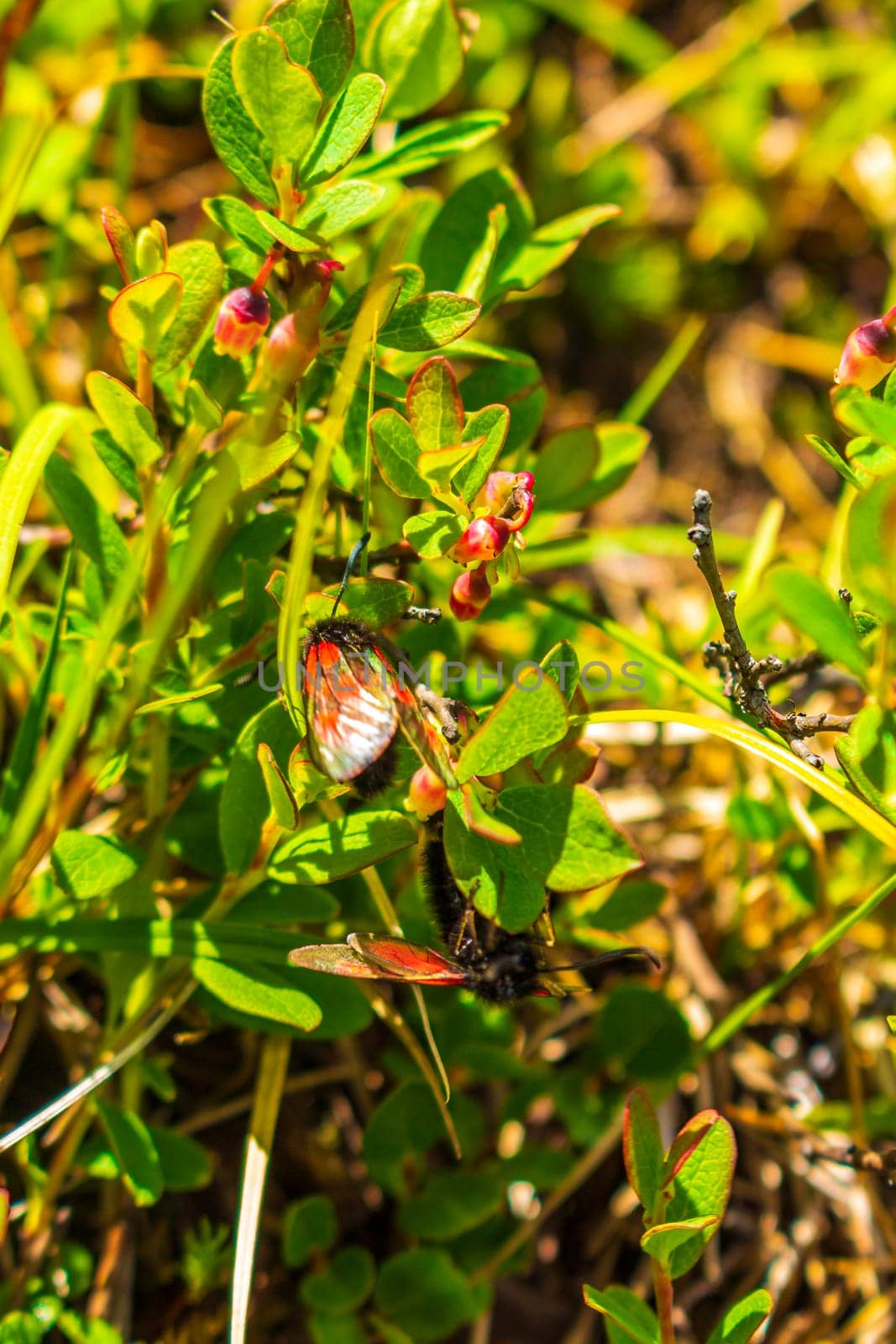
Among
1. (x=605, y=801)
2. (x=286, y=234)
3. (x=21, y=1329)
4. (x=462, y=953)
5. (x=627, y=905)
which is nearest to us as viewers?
(x=286, y=234)

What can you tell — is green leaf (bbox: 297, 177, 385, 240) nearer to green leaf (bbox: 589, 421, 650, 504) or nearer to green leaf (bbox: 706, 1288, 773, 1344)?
green leaf (bbox: 589, 421, 650, 504)

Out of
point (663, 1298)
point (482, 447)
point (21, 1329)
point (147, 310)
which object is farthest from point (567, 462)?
point (21, 1329)

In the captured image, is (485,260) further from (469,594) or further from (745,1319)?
(745,1319)

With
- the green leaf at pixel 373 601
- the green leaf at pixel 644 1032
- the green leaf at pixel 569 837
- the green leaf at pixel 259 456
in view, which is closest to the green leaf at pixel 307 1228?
the green leaf at pixel 644 1032

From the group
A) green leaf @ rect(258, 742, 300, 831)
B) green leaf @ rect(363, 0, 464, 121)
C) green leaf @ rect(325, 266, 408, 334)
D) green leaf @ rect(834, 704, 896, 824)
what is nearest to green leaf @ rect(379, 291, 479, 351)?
green leaf @ rect(325, 266, 408, 334)

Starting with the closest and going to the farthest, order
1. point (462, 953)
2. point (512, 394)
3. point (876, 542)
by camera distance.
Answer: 1. point (876, 542)
2. point (462, 953)
3. point (512, 394)
